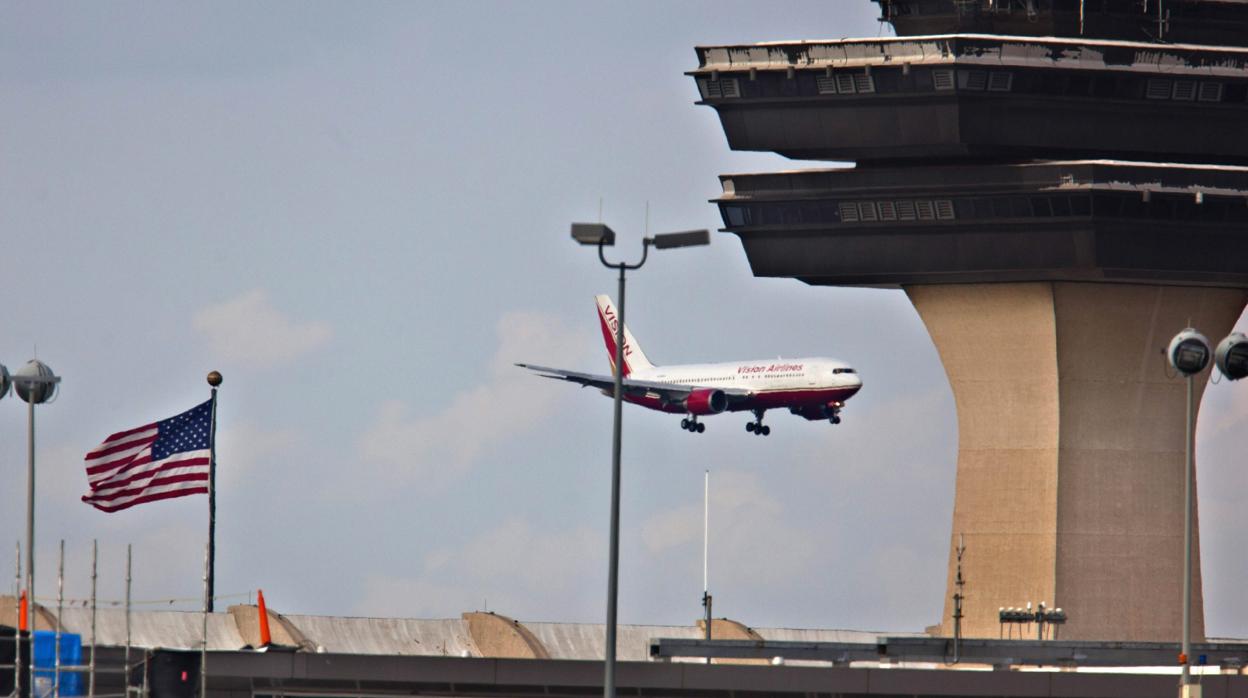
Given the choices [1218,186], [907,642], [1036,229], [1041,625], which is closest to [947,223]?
[1036,229]

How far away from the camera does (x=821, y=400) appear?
5581 inches

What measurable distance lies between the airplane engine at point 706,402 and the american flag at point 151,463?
228ft

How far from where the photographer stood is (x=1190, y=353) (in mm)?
66750

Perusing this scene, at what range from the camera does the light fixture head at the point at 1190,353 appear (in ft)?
218

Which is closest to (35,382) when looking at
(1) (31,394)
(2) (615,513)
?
(1) (31,394)

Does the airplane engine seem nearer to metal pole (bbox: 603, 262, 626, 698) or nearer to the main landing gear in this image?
the main landing gear

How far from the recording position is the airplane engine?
477ft

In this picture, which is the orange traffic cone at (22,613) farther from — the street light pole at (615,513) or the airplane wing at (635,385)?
the airplane wing at (635,385)

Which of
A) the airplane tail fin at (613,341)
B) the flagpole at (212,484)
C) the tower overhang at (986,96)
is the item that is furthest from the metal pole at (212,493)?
the airplane tail fin at (613,341)

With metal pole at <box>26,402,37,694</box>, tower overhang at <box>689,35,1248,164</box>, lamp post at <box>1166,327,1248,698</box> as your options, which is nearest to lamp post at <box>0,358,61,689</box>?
metal pole at <box>26,402,37,694</box>

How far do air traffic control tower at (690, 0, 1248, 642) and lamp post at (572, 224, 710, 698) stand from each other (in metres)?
53.7

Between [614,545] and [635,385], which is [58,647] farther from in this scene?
[635,385]

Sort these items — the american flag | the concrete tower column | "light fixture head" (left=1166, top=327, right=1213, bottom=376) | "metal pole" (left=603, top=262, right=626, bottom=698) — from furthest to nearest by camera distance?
the concrete tower column < the american flag < "light fixture head" (left=1166, top=327, right=1213, bottom=376) < "metal pole" (left=603, top=262, right=626, bottom=698)

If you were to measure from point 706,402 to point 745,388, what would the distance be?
10.8 ft
